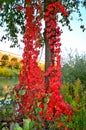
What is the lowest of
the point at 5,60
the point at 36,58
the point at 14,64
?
the point at 36,58

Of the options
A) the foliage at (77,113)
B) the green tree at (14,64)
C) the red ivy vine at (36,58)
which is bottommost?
the foliage at (77,113)

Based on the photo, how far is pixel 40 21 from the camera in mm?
9047

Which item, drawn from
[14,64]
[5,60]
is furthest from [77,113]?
[5,60]

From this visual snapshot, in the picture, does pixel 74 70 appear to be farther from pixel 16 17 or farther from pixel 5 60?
pixel 5 60

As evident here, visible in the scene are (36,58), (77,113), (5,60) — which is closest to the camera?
(77,113)

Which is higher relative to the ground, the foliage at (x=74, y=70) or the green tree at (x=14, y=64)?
the green tree at (x=14, y=64)

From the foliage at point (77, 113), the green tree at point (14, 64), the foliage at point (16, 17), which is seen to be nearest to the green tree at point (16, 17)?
the foliage at point (16, 17)

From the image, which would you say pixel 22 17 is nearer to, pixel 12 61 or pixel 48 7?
pixel 48 7

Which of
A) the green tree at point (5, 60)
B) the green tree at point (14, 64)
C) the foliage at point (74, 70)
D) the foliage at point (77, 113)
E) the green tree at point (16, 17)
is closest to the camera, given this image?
the foliage at point (77, 113)

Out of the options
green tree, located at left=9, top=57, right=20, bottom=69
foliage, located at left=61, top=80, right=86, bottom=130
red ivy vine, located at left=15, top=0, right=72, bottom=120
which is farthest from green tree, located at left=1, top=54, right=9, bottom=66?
foliage, located at left=61, top=80, right=86, bottom=130

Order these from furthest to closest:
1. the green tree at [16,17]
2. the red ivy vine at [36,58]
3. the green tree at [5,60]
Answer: the green tree at [5,60]
the green tree at [16,17]
the red ivy vine at [36,58]

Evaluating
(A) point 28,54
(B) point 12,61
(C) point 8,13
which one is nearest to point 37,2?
(A) point 28,54

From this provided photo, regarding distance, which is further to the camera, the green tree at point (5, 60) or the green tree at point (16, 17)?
the green tree at point (5, 60)

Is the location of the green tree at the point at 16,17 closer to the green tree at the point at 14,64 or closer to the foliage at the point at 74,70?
the foliage at the point at 74,70
